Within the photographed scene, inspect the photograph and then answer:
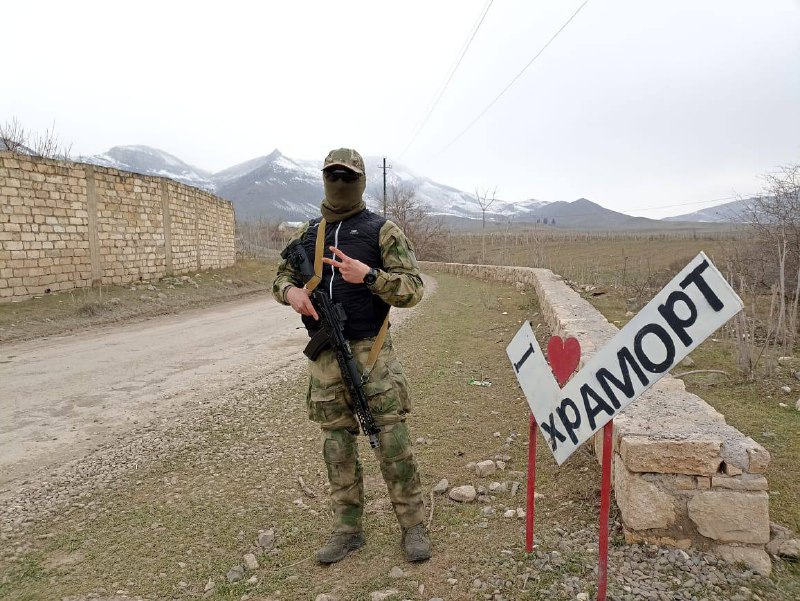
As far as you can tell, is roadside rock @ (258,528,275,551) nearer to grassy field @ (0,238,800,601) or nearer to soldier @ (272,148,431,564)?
grassy field @ (0,238,800,601)

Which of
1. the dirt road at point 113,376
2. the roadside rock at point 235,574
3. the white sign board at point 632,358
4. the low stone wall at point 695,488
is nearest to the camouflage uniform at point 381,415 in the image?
the roadside rock at point 235,574

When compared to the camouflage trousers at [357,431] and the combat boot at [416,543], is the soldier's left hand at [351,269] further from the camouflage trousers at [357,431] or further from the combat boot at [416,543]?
the combat boot at [416,543]

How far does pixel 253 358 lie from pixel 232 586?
14.8 ft

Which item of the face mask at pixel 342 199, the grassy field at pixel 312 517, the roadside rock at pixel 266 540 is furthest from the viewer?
the roadside rock at pixel 266 540

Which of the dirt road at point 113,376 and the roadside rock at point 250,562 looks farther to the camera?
the dirt road at point 113,376

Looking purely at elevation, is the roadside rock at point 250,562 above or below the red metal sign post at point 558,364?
below

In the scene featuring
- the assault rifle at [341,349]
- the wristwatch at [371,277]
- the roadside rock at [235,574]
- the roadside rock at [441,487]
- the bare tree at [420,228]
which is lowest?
the roadside rock at [235,574]

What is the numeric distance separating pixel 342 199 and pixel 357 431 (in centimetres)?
A: 115

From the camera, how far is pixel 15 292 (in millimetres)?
9906

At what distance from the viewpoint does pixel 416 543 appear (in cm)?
231

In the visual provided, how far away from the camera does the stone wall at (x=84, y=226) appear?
32.8ft

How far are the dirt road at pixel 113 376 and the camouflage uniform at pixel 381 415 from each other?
7.55 ft

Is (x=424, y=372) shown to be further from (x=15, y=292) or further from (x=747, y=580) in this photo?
(x=15, y=292)

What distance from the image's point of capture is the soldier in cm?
233
